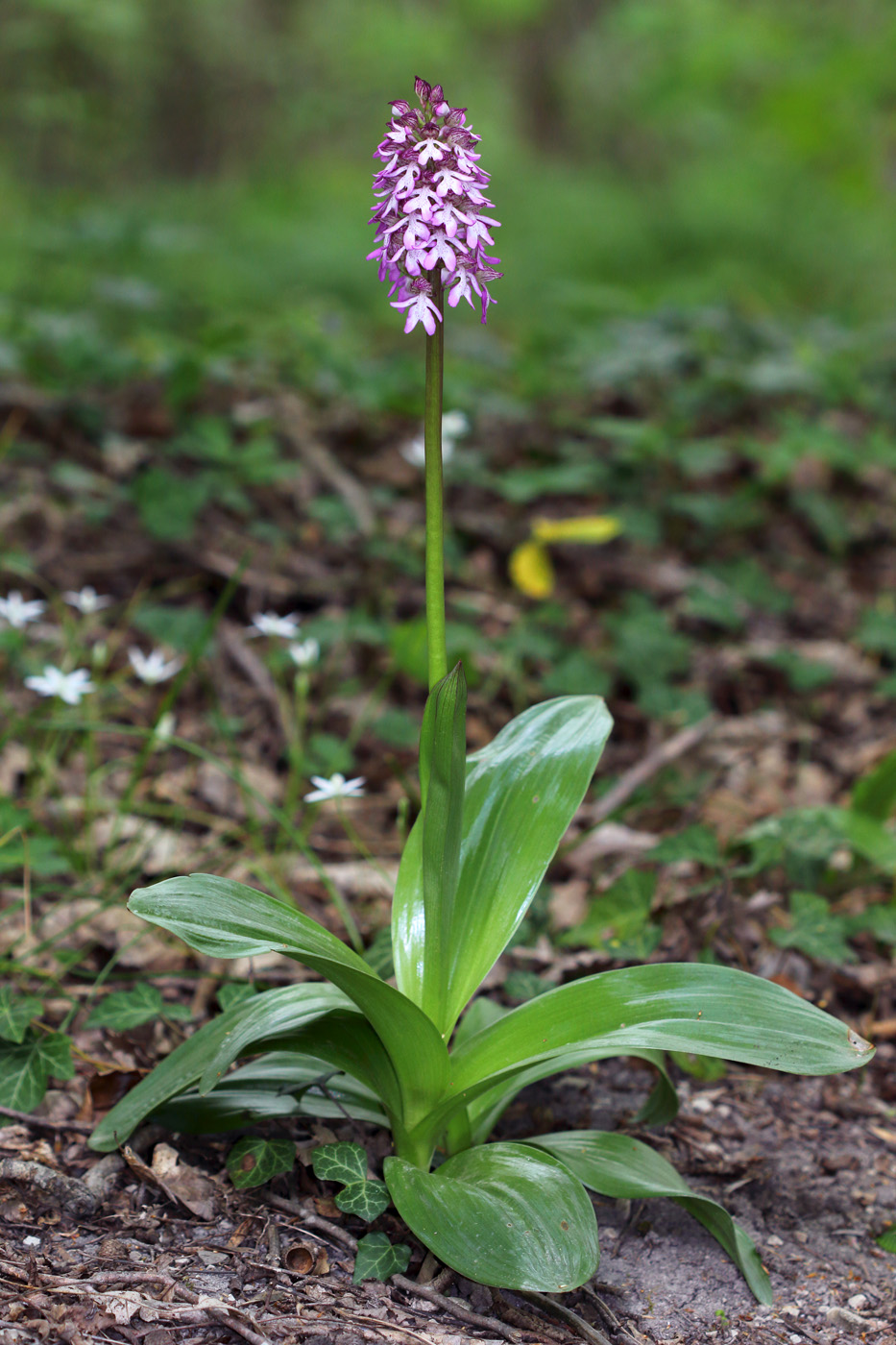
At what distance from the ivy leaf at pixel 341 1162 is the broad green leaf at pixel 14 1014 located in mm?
455

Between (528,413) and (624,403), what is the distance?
0.60 m

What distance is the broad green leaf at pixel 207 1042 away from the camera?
1200 millimetres

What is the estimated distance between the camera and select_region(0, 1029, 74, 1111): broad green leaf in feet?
4.44

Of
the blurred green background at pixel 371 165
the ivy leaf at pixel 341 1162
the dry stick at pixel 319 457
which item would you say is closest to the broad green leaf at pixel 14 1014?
the ivy leaf at pixel 341 1162

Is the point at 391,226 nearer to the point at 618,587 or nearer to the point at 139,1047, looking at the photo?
the point at 139,1047

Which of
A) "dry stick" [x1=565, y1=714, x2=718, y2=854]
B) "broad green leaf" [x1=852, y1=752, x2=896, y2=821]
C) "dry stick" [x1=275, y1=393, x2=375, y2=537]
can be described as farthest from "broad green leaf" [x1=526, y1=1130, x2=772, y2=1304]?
"dry stick" [x1=275, y1=393, x2=375, y2=537]

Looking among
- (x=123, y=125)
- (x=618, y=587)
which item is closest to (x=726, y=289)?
(x=618, y=587)

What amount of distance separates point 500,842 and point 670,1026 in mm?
327

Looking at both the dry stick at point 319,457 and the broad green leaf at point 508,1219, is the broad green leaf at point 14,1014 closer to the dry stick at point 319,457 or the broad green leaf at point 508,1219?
the broad green leaf at point 508,1219

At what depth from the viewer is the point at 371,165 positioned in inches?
471

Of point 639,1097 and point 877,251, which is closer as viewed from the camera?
point 639,1097

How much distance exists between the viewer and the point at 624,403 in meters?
4.20

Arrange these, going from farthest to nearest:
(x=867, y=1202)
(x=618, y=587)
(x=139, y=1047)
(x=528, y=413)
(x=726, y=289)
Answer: (x=726, y=289)
(x=528, y=413)
(x=618, y=587)
(x=139, y=1047)
(x=867, y=1202)

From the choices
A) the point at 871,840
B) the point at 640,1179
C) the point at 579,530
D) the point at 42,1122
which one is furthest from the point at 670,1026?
the point at 579,530
